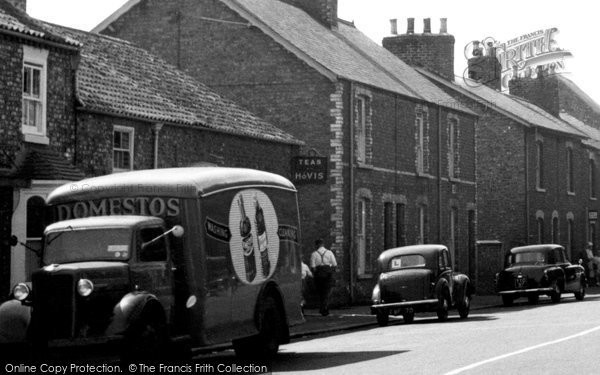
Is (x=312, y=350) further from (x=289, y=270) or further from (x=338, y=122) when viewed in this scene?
(x=338, y=122)

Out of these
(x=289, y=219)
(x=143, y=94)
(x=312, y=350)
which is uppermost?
(x=143, y=94)

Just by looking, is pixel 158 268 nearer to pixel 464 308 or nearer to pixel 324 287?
pixel 464 308

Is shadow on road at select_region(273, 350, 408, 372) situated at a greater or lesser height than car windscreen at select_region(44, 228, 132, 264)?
lesser

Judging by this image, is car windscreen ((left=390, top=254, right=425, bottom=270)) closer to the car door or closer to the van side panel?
the car door

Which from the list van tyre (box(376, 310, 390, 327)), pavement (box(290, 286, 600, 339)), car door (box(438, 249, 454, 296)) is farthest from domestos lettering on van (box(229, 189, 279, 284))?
car door (box(438, 249, 454, 296))

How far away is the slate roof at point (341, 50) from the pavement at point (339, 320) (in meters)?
7.26

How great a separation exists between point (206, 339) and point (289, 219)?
12.5 feet

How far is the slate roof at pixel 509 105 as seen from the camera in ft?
183

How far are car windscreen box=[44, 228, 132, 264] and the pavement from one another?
847cm

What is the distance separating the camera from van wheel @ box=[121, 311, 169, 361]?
16281mm

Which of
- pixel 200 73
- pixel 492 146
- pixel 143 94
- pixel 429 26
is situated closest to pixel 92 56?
pixel 143 94

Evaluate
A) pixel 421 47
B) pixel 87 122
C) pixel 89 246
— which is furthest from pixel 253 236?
pixel 421 47

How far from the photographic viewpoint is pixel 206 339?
17922 millimetres

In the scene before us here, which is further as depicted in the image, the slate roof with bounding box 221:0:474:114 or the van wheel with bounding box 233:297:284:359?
the slate roof with bounding box 221:0:474:114
